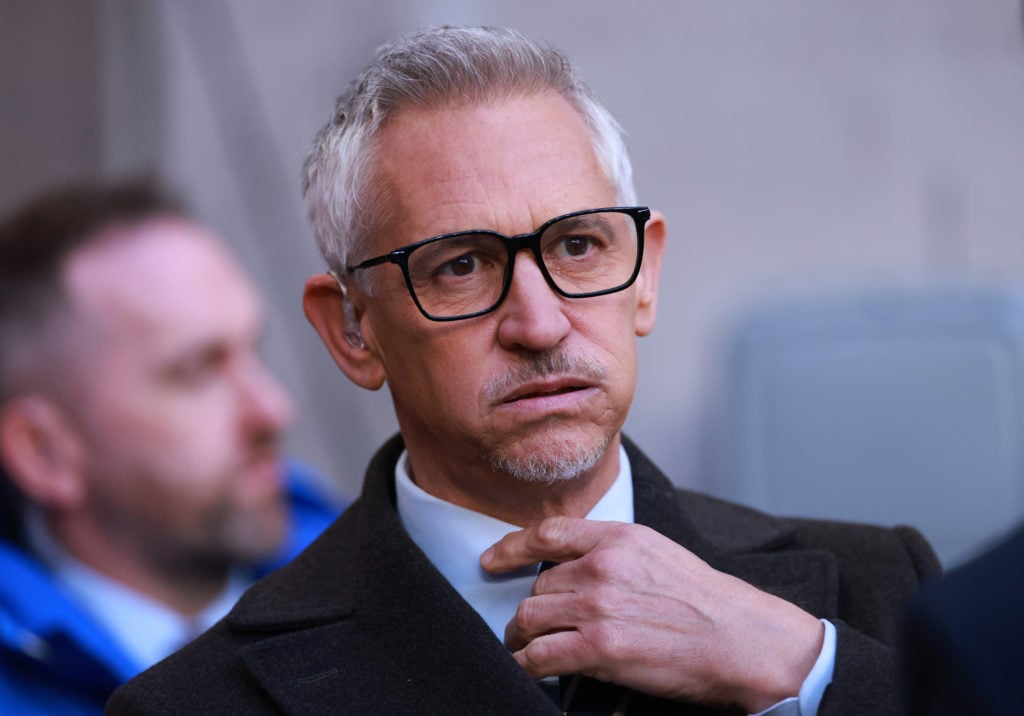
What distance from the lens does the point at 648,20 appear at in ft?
16.9

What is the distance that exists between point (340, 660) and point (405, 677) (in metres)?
0.10

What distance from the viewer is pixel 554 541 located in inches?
75.0

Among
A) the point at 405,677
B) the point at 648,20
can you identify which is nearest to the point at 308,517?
the point at 648,20

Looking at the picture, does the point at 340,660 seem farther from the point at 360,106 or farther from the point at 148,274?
the point at 148,274

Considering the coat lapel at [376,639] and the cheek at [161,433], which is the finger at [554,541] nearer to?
the coat lapel at [376,639]

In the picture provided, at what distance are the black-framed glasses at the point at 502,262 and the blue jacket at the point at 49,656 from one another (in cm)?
163

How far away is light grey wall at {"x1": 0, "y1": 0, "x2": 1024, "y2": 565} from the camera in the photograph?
16.8 ft

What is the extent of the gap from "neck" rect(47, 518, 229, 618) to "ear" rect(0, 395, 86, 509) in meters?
0.07

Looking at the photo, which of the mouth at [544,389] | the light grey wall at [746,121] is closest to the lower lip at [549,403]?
the mouth at [544,389]

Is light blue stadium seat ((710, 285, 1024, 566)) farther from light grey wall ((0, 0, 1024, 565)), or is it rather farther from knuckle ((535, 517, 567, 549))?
knuckle ((535, 517, 567, 549))

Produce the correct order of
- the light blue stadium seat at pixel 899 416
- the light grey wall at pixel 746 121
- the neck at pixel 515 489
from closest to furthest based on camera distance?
1. the neck at pixel 515 489
2. the light blue stadium seat at pixel 899 416
3. the light grey wall at pixel 746 121

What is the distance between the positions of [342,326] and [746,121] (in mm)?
3218

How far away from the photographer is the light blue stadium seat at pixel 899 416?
13.7ft


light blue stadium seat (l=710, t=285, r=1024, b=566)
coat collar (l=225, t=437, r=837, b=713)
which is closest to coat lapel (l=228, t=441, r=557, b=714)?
coat collar (l=225, t=437, r=837, b=713)
